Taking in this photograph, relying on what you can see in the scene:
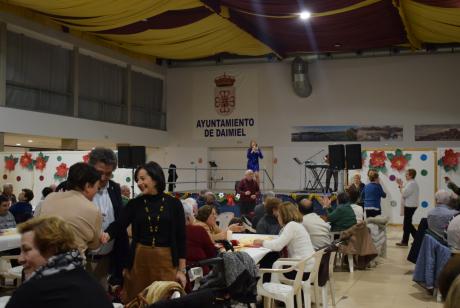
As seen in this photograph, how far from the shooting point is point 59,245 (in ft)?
6.44

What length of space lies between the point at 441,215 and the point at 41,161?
9.51 metres

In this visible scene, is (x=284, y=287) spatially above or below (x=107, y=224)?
below

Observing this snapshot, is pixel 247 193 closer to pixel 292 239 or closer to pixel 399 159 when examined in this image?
pixel 399 159

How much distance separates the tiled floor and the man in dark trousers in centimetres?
314

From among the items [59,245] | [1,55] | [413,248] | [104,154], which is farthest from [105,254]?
[1,55]

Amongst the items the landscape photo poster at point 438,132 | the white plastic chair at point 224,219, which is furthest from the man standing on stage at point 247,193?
the landscape photo poster at point 438,132

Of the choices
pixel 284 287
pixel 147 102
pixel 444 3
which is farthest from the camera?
pixel 147 102

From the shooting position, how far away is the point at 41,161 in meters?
12.8

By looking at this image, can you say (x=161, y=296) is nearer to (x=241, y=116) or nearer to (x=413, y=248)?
(x=413, y=248)

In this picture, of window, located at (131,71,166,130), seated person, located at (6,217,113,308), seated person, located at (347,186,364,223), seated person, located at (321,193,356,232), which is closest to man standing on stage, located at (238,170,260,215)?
seated person, located at (347,186,364,223)

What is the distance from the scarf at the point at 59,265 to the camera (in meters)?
1.87

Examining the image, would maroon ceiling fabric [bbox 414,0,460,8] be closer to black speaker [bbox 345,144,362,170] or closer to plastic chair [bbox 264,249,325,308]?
black speaker [bbox 345,144,362,170]

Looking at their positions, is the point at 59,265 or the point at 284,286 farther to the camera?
the point at 284,286

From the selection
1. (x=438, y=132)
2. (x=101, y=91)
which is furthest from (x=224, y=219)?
(x=438, y=132)
